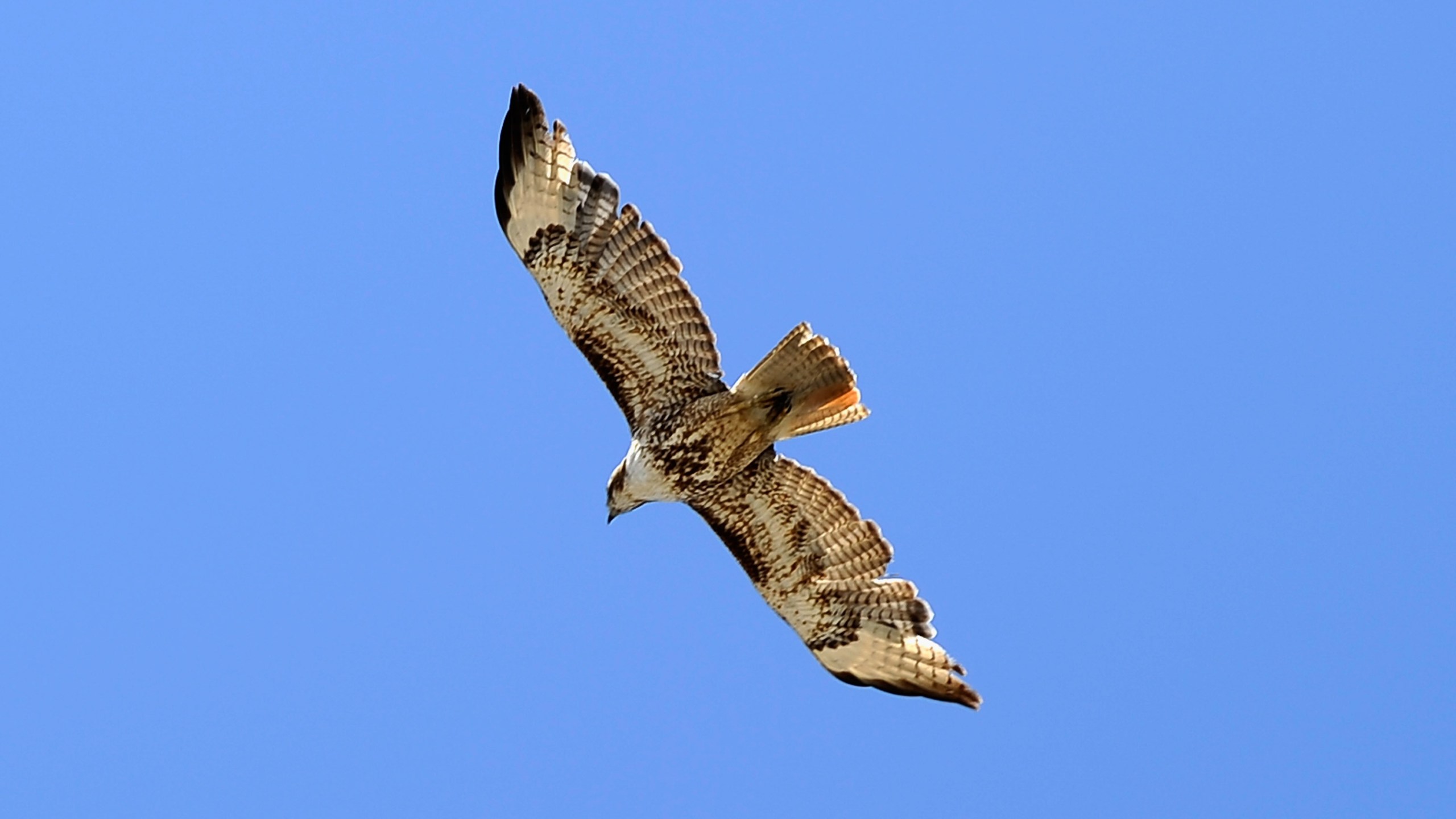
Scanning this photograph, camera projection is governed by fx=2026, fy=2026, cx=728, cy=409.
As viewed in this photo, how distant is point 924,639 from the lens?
1184 centimetres

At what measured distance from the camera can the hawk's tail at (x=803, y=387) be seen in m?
10.8

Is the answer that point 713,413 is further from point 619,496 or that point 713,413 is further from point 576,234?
point 576,234

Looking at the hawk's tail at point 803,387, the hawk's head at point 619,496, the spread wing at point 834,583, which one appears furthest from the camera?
the spread wing at point 834,583

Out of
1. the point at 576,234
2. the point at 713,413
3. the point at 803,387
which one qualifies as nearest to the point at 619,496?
the point at 713,413

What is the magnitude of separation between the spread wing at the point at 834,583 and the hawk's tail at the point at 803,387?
24.3 inches

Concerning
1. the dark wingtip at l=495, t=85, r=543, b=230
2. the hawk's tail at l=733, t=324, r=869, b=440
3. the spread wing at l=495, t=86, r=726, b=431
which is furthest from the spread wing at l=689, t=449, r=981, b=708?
the dark wingtip at l=495, t=85, r=543, b=230

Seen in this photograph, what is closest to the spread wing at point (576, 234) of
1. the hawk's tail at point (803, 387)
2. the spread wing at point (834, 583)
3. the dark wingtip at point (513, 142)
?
the dark wingtip at point (513, 142)

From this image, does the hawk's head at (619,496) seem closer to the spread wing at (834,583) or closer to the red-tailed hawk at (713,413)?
the red-tailed hawk at (713,413)

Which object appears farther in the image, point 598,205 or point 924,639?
point 924,639

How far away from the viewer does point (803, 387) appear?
36.0 ft

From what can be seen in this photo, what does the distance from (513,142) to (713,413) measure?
184cm

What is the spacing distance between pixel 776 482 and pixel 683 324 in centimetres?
118

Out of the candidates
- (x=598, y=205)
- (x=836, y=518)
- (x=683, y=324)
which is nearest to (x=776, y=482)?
(x=836, y=518)

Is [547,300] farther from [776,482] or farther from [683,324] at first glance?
[776,482]
